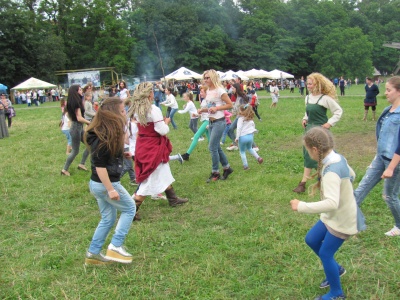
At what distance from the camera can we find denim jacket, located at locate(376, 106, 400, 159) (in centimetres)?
401

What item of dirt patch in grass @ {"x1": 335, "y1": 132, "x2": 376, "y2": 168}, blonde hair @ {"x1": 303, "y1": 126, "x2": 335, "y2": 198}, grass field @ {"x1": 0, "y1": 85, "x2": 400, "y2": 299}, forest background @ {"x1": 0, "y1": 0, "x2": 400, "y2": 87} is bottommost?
grass field @ {"x1": 0, "y1": 85, "x2": 400, "y2": 299}

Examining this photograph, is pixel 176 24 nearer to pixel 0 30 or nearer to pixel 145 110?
pixel 0 30

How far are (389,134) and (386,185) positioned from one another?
0.55m

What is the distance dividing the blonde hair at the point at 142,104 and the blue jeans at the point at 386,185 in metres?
2.76

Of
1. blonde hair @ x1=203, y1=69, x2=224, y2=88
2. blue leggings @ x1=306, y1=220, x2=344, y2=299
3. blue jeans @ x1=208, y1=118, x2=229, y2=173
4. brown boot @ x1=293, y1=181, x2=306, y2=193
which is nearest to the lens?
blue leggings @ x1=306, y1=220, x2=344, y2=299

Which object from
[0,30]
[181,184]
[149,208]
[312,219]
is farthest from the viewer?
[0,30]

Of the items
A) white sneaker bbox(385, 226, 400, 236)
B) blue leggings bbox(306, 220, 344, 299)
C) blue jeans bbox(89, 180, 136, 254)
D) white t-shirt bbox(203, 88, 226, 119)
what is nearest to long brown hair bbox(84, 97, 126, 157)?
blue jeans bbox(89, 180, 136, 254)

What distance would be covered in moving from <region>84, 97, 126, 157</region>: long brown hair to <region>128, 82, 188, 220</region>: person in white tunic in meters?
1.27

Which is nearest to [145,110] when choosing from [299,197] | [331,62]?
[299,197]

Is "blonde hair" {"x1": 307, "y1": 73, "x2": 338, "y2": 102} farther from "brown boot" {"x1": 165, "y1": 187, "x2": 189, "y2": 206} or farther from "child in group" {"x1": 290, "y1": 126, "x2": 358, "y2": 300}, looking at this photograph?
"child in group" {"x1": 290, "y1": 126, "x2": 358, "y2": 300}

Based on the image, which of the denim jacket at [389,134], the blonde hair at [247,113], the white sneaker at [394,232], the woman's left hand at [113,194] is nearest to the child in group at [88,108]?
the blonde hair at [247,113]

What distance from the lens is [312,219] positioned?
4797mm

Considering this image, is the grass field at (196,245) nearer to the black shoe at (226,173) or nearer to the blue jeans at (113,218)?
the black shoe at (226,173)

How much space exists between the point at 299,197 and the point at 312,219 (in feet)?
3.26
